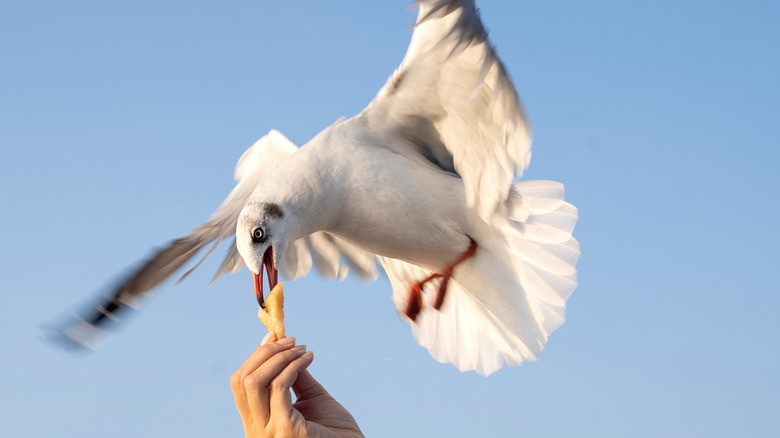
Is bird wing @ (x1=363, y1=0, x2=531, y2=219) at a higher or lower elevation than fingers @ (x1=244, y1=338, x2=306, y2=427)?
higher

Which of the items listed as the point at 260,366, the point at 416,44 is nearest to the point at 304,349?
the point at 260,366

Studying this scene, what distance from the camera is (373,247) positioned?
3154 millimetres

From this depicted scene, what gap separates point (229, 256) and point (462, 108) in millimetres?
1387

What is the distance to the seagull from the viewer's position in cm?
270

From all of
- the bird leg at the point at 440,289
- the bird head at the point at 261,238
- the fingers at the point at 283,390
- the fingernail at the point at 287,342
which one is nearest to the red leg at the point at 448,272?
the bird leg at the point at 440,289

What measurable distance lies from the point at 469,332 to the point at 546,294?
0.62 m

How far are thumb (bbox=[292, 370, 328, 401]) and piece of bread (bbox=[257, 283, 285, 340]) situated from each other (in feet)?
0.77

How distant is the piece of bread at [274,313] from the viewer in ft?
7.31

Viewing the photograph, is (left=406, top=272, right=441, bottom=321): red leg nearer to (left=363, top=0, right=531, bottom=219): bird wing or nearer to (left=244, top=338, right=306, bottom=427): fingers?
(left=363, top=0, right=531, bottom=219): bird wing

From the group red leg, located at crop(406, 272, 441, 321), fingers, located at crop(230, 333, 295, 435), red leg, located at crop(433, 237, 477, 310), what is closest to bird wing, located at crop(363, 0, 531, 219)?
red leg, located at crop(433, 237, 477, 310)

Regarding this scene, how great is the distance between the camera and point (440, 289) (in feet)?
12.5

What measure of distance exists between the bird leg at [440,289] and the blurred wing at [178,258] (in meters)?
0.95

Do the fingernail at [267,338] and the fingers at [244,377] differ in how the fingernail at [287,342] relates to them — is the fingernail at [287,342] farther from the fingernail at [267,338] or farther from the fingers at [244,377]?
the fingernail at [267,338]

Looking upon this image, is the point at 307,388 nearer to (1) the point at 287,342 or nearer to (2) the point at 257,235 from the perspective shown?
(1) the point at 287,342
